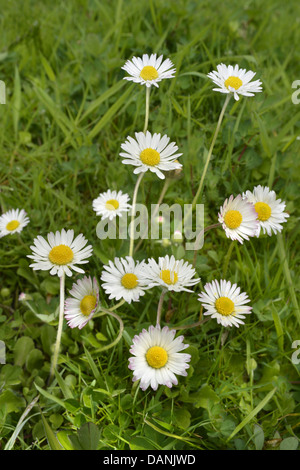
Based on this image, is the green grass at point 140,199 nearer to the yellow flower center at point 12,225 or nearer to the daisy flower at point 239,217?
the yellow flower center at point 12,225

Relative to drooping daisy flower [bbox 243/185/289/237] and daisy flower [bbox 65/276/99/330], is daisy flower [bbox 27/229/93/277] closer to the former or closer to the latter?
daisy flower [bbox 65/276/99/330]

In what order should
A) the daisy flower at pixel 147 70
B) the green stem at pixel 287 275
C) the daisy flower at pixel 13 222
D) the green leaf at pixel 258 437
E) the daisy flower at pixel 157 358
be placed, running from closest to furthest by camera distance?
the daisy flower at pixel 157 358 < the green leaf at pixel 258 437 < the daisy flower at pixel 147 70 < the green stem at pixel 287 275 < the daisy flower at pixel 13 222

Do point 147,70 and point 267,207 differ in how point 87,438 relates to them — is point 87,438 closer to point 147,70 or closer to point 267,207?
point 267,207

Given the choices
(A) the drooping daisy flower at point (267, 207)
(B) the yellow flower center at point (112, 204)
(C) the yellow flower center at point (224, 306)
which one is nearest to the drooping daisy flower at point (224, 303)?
(C) the yellow flower center at point (224, 306)

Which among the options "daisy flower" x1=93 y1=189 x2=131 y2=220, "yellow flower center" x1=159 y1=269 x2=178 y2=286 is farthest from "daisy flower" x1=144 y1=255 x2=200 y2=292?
"daisy flower" x1=93 y1=189 x2=131 y2=220

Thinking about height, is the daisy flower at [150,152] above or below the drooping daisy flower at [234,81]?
below

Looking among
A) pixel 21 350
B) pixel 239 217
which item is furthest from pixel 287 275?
pixel 21 350
